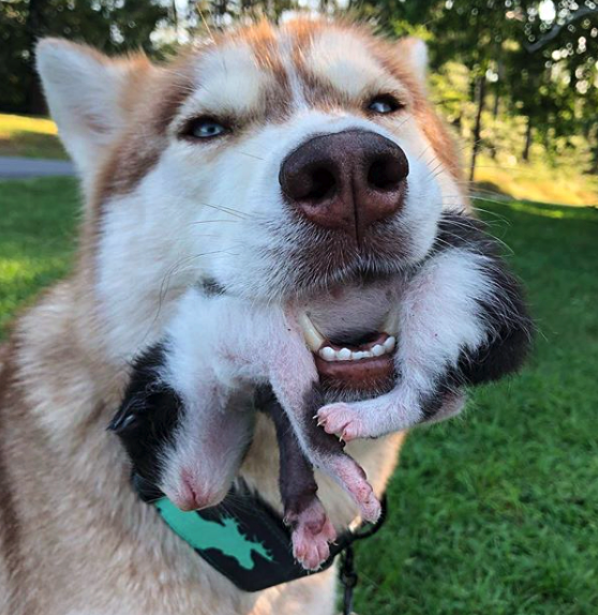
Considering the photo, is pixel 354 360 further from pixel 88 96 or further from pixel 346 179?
pixel 88 96

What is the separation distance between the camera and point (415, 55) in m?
2.79

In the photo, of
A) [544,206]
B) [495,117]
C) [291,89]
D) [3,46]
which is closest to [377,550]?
[291,89]

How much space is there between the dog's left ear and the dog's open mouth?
163 centimetres

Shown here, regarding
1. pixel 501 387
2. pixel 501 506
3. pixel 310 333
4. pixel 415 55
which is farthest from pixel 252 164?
pixel 501 387

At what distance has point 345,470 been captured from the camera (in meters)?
1.24

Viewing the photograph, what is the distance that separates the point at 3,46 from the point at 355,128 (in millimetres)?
41915

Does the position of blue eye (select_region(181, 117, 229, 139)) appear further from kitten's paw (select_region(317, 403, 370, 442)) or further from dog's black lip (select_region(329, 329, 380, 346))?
kitten's paw (select_region(317, 403, 370, 442))

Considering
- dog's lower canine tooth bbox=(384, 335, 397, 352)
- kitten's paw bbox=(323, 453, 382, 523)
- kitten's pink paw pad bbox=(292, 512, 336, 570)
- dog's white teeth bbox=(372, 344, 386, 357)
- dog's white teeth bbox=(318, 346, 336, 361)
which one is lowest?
kitten's pink paw pad bbox=(292, 512, 336, 570)

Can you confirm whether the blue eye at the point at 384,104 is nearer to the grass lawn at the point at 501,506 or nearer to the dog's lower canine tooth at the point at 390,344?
the grass lawn at the point at 501,506

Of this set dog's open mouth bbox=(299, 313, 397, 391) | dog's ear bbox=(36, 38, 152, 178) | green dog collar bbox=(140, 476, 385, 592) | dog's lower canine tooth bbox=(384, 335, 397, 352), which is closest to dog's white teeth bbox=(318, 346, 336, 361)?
dog's open mouth bbox=(299, 313, 397, 391)

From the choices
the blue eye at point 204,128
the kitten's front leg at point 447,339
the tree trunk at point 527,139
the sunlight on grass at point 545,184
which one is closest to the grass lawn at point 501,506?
the kitten's front leg at point 447,339

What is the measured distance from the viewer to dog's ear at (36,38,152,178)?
93.7 inches

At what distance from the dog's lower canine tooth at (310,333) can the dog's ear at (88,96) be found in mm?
1369

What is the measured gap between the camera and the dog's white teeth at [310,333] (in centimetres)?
138
